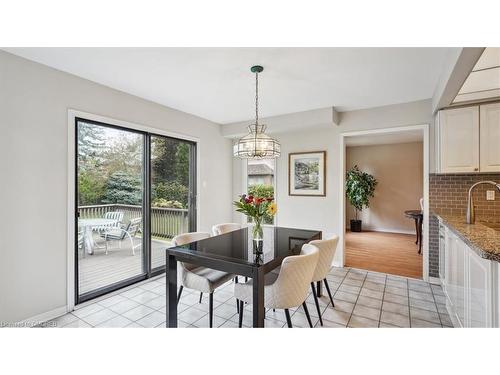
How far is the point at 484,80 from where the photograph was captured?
229 centimetres

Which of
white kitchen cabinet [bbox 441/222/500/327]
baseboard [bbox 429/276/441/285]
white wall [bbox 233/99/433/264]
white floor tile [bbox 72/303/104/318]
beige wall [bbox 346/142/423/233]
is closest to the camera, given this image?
white kitchen cabinet [bbox 441/222/500/327]

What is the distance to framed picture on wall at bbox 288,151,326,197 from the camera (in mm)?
4070

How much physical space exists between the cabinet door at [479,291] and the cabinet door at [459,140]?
1.64m

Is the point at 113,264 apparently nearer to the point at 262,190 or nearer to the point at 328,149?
the point at 262,190

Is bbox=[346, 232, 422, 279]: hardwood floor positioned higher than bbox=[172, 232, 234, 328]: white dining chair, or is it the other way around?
bbox=[172, 232, 234, 328]: white dining chair

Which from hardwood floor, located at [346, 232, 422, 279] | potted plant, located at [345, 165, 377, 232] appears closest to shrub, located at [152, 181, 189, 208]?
hardwood floor, located at [346, 232, 422, 279]

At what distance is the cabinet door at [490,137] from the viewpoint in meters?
2.70

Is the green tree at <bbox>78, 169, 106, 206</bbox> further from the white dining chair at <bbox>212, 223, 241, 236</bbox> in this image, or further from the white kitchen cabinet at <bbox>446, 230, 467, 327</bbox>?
the white kitchen cabinet at <bbox>446, 230, 467, 327</bbox>

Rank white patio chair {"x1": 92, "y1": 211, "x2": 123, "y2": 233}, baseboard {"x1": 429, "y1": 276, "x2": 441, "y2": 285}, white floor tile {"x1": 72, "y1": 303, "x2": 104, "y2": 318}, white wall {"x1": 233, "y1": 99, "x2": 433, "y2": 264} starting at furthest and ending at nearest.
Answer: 1. white wall {"x1": 233, "y1": 99, "x2": 433, "y2": 264}
2. baseboard {"x1": 429, "y1": 276, "x2": 441, "y2": 285}
3. white patio chair {"x1": 92, "y1": 211, "x2": 123, "y2": 233}
4. white floor tile {"x1": 72, "y1": 303, "x2": 104, "y2": 318}

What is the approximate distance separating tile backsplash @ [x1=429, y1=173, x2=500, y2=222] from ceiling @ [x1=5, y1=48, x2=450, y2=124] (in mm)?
1117

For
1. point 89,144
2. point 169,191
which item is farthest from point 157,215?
point 89,144
